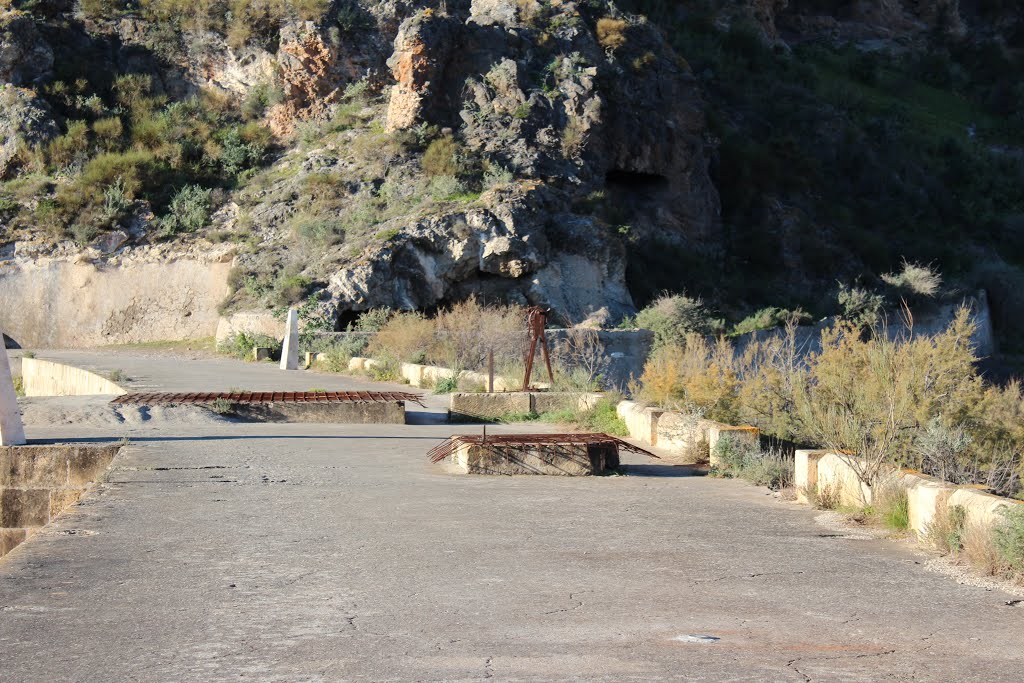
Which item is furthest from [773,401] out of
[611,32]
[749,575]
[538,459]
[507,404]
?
[611,32]

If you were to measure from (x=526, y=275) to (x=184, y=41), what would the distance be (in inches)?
729

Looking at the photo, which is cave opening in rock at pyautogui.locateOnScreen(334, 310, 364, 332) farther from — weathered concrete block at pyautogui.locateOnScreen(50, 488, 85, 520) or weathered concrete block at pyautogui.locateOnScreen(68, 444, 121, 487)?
weathered concrete block at pyautogui.locateOnScreen(50, 488, 85, 520)

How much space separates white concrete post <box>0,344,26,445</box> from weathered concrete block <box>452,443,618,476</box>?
449 centimetres

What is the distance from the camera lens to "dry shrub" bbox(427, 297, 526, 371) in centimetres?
2288

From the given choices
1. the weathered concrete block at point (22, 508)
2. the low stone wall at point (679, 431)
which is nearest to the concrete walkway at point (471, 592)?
the low stone wall at point (679, 431)

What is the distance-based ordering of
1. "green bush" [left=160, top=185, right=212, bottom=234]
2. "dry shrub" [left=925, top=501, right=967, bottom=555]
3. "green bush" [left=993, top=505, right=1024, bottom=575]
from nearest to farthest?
"green bush" [left=993, top=505, right=1024, bottom=575] → "dry shrub" [left=925, top=501, right=967, bottom=555] → "green bush" [left=160, top=185, right=212, bottom=234]

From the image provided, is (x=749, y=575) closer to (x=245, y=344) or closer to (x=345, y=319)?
(x=245, y=344)

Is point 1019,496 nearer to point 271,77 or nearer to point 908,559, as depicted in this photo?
point 908,559

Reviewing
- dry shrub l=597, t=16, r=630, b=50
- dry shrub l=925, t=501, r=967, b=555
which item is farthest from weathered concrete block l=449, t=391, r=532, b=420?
dry shrub l=597, t=16, r=630, b=50

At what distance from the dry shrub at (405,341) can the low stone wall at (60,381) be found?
595cm

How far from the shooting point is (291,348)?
25516 millimetres

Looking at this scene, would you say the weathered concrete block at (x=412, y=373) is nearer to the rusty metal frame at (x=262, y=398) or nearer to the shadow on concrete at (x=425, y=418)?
the rusty metal frame at (x=262, y=398)

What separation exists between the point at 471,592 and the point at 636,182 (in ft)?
119

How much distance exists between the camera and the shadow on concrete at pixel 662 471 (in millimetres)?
10242
